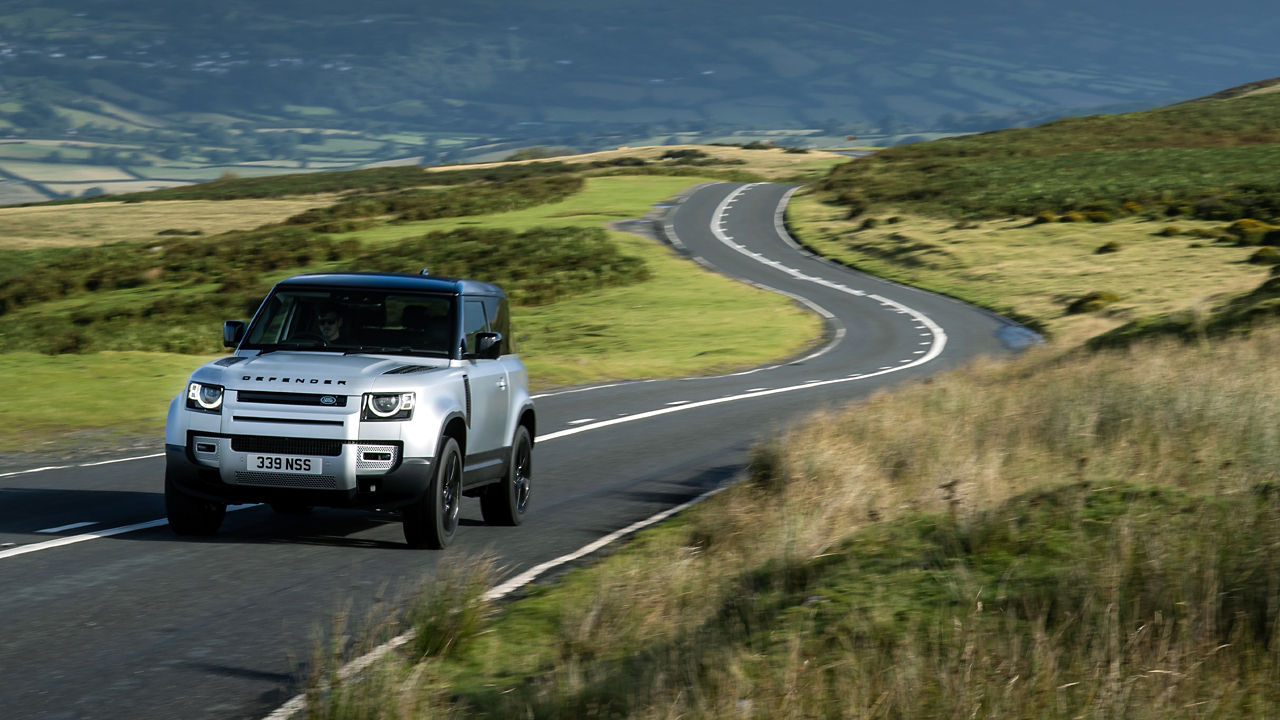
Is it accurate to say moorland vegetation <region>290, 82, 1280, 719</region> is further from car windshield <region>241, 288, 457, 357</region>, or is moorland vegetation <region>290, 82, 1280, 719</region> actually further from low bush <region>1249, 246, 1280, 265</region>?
low bush <region>1249, 246, 1280, 265</region>

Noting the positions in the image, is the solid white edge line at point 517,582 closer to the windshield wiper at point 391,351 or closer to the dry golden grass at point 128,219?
the windshield wiper at point 391,351

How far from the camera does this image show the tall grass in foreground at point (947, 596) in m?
4.69

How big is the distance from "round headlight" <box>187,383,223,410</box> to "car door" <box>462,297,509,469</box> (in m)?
1.77

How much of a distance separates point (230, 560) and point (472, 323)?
262 centimetres

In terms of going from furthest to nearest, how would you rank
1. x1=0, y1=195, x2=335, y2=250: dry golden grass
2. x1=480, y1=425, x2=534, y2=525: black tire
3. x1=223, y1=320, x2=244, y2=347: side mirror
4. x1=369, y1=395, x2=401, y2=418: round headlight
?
x1=0, y1=195, x2=335, y2=250: dry golden grass → x1=480, y1=425, x2=534, y2=525: black tire → x1=223, y1=320, x2=244, y2=347: side mirror → x1=369, y1=395, x2=401, y2=418: round headlight

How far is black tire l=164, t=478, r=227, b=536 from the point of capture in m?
9.47

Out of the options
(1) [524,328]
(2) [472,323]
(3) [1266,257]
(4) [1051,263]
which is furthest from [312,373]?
(4) [1051,263]

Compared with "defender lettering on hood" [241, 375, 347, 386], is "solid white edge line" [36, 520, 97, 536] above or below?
below

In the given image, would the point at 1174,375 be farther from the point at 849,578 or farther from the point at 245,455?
the point at 245,455

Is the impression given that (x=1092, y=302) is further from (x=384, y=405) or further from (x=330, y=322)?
(x=384, y=405)

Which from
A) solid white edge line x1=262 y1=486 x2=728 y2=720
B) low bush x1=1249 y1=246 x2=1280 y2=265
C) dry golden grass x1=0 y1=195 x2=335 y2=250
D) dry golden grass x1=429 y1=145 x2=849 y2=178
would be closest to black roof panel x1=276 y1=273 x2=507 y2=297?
solid white edge line x1=262 y1=486 x2=728 y2=720

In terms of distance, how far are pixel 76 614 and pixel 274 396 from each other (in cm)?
202

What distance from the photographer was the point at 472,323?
10.6 m

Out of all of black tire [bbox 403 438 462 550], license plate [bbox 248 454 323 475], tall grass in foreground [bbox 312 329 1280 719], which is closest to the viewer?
tall grass in foreground [bbox 312 329 1280 719]
